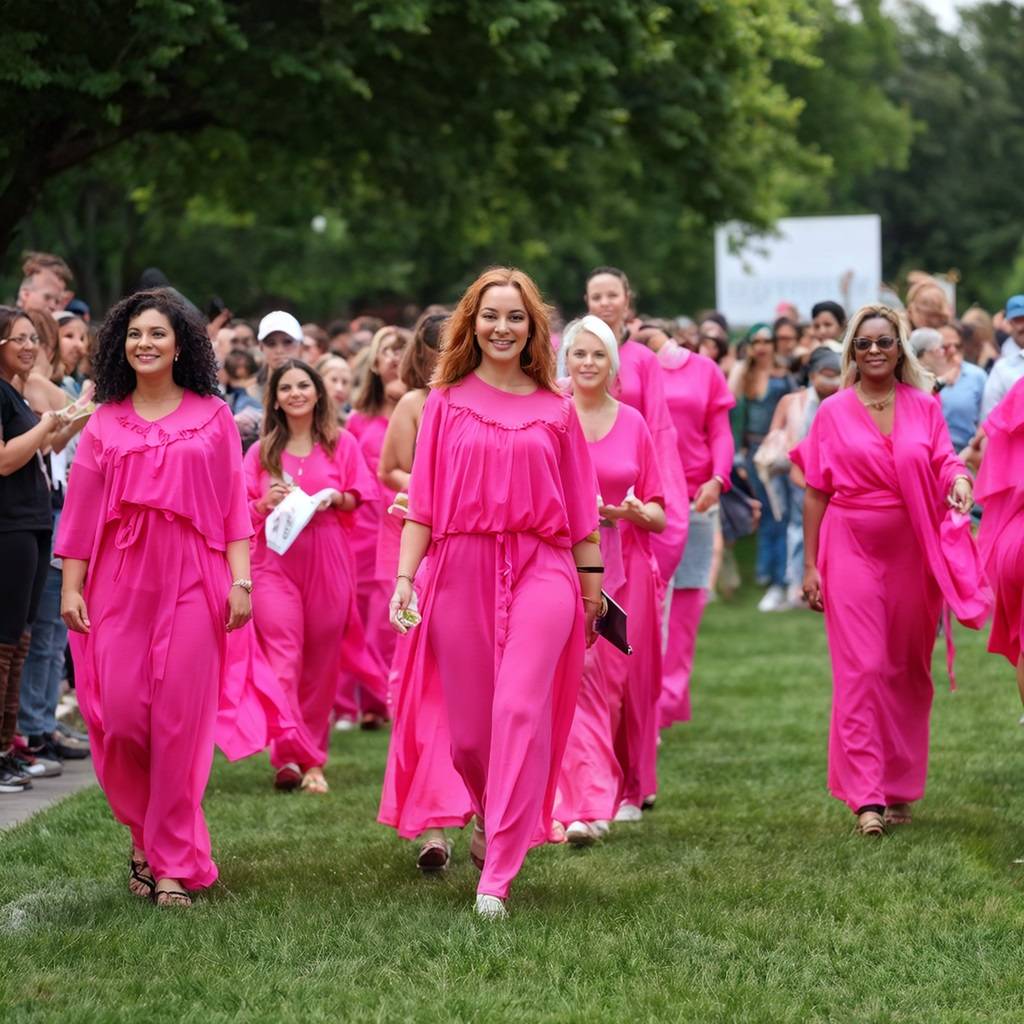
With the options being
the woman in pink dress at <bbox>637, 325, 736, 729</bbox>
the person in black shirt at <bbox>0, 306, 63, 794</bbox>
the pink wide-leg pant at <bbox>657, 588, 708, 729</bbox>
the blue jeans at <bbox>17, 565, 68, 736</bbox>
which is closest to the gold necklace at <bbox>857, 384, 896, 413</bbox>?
the woman in pink dress at <bbox>637, 325, 736, 729</bbox>

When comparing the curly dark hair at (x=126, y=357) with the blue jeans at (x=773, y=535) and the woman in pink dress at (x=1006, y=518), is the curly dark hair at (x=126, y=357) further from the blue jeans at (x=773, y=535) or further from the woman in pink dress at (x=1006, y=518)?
the blue jeans at (x=773, y=535)

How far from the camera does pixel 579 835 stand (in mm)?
9141

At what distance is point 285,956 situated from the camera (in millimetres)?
6895

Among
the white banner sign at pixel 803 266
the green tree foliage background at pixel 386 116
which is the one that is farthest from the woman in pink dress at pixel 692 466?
the white banner sign at pixel 803 266

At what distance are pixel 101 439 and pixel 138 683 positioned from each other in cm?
88

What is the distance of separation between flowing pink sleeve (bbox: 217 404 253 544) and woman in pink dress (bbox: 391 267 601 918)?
687 mm

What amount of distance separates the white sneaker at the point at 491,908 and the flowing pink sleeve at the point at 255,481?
4080 mm

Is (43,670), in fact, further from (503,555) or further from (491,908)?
(491,908)

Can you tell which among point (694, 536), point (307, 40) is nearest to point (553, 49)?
point (307, 40)

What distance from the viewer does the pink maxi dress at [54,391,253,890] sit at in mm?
7762

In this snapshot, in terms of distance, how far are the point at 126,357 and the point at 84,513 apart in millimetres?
587

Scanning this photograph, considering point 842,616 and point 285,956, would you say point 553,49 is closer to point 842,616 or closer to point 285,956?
point 842,616

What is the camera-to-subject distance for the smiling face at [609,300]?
1019cm

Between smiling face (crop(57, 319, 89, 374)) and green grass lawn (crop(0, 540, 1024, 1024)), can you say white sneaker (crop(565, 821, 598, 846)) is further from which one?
smiling face (crop(57, 319, 89, 374))
